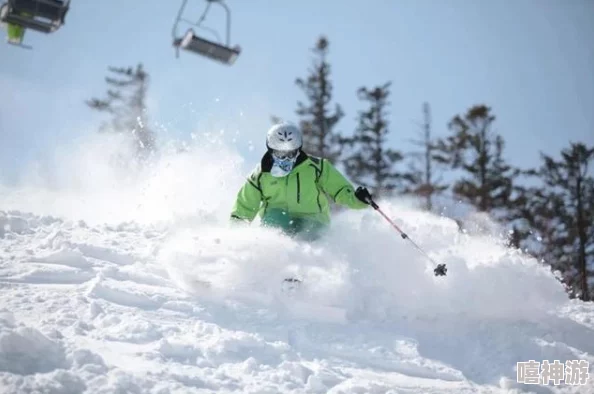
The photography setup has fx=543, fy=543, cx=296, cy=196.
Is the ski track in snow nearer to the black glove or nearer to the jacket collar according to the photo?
the black glove

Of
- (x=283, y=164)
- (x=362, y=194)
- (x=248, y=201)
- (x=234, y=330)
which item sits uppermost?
(x=283, y=164)

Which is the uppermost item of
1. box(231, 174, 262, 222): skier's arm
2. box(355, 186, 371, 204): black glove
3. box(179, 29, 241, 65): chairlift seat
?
box(179, 29, 241, 65): chairlift seat

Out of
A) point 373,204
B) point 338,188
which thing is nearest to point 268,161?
point 338,188

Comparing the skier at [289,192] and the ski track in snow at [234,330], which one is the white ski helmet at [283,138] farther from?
the ski track in snow at [234,330]

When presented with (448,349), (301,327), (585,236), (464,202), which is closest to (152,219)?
(301,327)

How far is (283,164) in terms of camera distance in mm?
7176

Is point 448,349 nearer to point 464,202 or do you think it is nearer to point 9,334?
point 9,334

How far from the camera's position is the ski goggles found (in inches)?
281

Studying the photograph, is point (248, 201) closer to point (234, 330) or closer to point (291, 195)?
point (291, 195)

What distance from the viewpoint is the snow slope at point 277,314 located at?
390 centimetres

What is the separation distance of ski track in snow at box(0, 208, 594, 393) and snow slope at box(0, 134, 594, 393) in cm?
2

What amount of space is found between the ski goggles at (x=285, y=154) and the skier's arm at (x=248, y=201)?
0.46 meters

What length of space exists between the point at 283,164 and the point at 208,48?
1921 millimetres


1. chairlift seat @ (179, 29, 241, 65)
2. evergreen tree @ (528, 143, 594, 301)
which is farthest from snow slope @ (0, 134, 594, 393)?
evergreen tree @ (528, 143, 594, 301)
